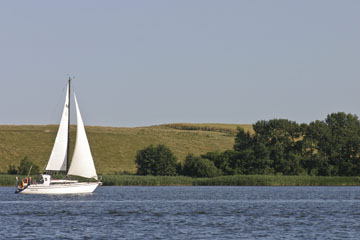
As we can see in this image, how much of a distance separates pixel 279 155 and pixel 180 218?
68711mm

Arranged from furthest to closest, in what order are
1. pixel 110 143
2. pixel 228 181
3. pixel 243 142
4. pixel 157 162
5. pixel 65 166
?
pixel 110 143 → pixel 243 142 → pixel 157 162 → pixel 228 181 → pixel 65 166

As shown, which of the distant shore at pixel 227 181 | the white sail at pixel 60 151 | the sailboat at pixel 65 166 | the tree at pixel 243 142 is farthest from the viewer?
the tree at pixel 243 142

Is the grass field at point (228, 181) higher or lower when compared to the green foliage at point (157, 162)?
lower

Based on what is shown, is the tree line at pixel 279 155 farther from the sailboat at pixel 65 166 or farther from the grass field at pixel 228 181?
the sailboat at pixel 65 166

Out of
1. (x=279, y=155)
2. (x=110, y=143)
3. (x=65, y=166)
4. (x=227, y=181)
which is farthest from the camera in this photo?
(x=110, y=143)

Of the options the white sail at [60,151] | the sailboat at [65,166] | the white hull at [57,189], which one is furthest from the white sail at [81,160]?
the white hull at [57,189]

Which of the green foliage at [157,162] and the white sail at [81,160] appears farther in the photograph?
the green foliage at [157,162]

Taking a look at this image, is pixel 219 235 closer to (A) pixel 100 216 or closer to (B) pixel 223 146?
(A) pixel 100 216

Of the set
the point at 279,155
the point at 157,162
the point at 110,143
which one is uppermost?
the point at 110,143

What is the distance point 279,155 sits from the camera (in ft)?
376

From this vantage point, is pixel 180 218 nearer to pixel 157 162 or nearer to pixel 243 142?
pixel 157 162

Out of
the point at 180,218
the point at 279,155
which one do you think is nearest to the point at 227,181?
the point at 279,155

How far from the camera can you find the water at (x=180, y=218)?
38.4 metres

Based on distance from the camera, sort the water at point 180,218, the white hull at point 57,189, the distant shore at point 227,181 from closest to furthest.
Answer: the water at point 180,218 < the white hull at point 57,189 < the distant shore at point 227,181
